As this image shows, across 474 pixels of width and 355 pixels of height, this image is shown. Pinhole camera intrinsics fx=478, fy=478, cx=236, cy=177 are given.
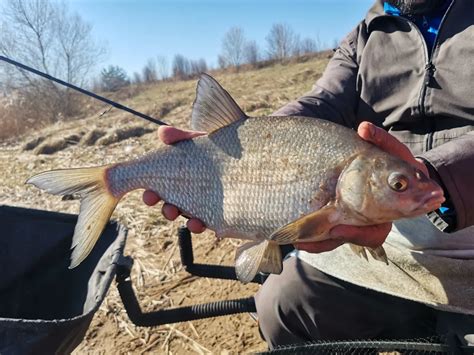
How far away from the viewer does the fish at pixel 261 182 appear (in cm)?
138

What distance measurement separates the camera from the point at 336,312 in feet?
6.17

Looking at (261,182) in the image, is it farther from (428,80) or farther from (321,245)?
(428,80)

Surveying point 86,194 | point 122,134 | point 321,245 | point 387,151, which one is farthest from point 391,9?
point 122,134

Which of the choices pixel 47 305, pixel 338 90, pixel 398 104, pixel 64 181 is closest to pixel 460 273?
pixel 398 104

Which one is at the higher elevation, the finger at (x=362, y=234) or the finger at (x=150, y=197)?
the finger at (x=150, y=197)

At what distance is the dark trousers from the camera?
186 centimetres

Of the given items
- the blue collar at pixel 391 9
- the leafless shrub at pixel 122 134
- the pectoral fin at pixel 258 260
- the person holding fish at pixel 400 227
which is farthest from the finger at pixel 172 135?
the leafless shrub at pixel 122 134

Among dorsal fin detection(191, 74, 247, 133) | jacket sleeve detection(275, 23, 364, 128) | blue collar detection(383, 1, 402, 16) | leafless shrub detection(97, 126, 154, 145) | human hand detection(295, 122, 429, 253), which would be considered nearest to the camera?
human hand detection(295, 122, 429, 253)

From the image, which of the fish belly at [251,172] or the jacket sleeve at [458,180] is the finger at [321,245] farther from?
the jacket sleeve at [458,180]

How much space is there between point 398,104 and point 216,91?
753mm

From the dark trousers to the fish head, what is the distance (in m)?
0.58

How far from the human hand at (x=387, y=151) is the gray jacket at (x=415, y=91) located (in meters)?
0.09

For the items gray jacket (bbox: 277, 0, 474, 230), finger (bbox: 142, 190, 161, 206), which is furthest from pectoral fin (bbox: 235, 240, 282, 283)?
gray jacket (bbox: 277, 0, 474, 230)

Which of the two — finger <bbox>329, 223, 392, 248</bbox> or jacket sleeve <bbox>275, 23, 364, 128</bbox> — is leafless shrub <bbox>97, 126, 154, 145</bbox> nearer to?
jacket sleeve <bbox>275, 23, 364, 128</bbox>
